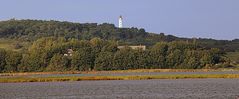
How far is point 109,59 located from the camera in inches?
5207

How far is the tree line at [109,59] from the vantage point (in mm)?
130750

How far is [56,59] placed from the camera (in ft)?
433

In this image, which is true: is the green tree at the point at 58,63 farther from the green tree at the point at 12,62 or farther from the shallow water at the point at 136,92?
the shallow water at the point at 136,92

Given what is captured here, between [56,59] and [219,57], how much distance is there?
3711 cm

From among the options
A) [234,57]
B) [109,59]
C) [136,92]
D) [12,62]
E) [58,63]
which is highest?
[109,59]

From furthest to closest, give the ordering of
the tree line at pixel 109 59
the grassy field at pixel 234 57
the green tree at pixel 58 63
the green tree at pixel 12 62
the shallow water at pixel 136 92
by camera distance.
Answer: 1. the grassy field at pixel 234 57
2. the green tree at pixel 58 63
3. the tree line at pixel 109 59
4. the green tree at pixel 12 62
5. the shallow water at pixel 136 92

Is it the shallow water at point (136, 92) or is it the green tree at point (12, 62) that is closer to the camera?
the shallow water at point (136, 92)

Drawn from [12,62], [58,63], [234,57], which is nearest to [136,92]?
[12,62]

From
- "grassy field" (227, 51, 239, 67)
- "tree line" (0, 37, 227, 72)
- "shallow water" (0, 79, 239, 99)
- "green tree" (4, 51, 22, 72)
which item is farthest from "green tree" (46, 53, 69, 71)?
"shallow water" (0, 79, 239, 99)

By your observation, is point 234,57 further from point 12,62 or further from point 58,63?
point 12,62

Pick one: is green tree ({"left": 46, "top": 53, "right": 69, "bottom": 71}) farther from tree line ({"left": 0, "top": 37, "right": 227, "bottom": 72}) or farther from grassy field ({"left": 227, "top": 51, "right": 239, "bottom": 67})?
grassy field ({"left": 227, "top": 51, "right": 239, "bottom": 67})

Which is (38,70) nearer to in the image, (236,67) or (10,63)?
(10,63)

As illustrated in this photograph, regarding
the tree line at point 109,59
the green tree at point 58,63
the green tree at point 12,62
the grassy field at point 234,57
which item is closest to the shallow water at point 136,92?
the green tree at point 12,62

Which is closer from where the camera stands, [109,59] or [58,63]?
[109,59]
